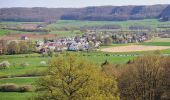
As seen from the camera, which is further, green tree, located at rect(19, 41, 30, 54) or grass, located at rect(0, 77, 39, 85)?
green tree, located at rect(19, 41, 30, 54)

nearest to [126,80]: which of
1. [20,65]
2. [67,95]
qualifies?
[67,95]

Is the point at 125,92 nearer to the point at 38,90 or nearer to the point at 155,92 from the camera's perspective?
the point at 155,92

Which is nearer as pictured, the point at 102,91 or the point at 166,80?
the point at 102,91

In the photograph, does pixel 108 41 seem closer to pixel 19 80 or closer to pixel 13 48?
pixel 13 48

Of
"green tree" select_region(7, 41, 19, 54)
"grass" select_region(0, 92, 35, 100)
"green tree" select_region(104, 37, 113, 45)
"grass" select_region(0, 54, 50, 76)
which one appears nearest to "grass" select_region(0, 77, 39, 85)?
"grass" select_region(0, 54, 50, 76)

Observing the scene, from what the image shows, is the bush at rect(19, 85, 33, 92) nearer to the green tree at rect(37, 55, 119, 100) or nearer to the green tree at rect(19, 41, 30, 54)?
the green tree at rect(37, 55, 119, 100)

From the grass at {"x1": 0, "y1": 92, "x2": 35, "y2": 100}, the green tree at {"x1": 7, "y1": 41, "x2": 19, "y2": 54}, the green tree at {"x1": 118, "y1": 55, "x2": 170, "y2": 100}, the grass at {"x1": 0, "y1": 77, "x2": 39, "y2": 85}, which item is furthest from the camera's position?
the green tree at {"x1": 7, "y1": 41, "x2": 19, "y2": 54}

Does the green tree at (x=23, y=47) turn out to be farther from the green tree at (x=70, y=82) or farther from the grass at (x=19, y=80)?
the green tree at (x=70, y=82)

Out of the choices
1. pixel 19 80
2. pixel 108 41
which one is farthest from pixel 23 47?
pixel 19 80
